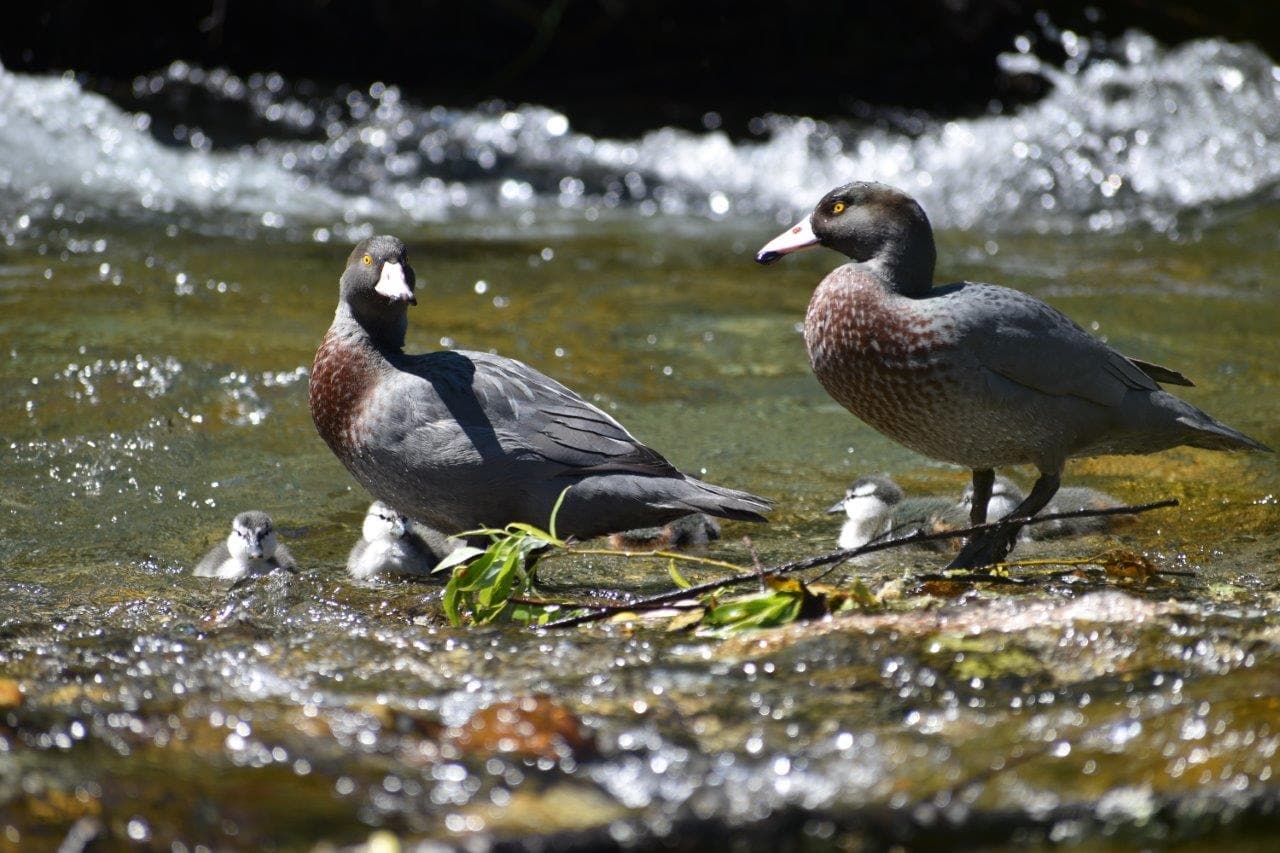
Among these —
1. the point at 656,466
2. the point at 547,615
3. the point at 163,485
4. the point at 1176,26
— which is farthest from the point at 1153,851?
the point at 1176,26

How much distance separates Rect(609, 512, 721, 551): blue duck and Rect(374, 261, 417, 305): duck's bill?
1289 millimetres

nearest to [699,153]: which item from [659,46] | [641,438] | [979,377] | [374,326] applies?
[659,46]

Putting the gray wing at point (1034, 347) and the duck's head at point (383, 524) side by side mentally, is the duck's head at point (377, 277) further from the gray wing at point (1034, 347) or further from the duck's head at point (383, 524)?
the gray wing at point (1034, 347)

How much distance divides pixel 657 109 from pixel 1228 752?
11.0 m

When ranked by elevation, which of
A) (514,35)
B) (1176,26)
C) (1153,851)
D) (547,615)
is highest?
(1176,26)

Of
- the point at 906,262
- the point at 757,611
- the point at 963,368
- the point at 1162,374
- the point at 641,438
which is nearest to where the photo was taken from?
the point at 757,611

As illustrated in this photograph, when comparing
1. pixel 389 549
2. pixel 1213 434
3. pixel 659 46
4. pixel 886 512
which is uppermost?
pixel 659 46

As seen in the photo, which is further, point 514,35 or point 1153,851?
point 514,35

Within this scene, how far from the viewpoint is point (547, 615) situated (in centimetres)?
401

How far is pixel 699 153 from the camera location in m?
12.6

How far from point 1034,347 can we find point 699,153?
8.11 meters

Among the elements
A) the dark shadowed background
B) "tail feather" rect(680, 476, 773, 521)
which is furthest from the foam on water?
"tail feather" rect(680, 476, 773, 521)

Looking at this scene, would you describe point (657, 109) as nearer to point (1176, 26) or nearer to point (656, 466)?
point (1176, 26)

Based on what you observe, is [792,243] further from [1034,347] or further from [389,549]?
[389,549]
